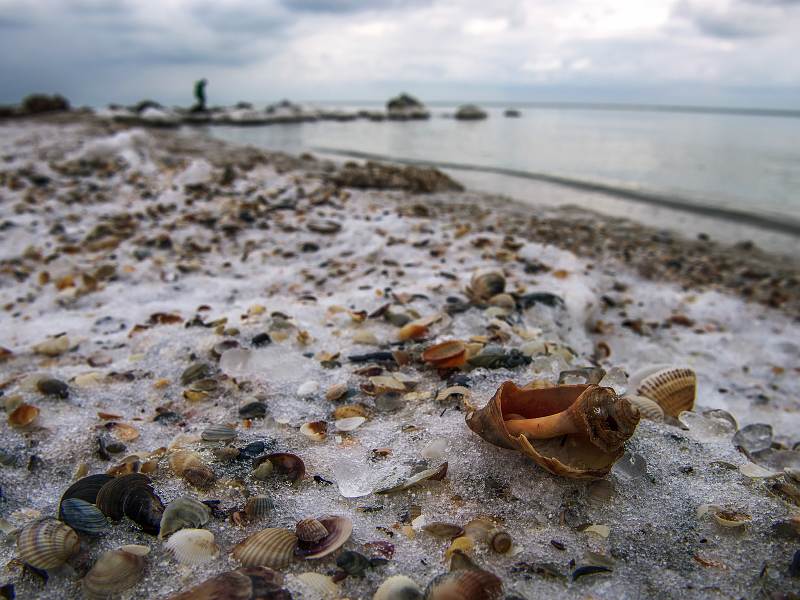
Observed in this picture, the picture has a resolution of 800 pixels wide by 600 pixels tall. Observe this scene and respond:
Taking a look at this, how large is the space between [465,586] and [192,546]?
2.59 ft

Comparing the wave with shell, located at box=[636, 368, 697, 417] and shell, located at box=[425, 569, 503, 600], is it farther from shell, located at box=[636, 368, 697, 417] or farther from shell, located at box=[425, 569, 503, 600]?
shell, located at box=[425, 569, 503, 600]

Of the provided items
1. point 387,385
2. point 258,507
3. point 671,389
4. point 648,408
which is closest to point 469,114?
point 671,389

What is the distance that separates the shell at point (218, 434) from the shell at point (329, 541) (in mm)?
674

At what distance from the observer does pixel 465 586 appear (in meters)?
1.32

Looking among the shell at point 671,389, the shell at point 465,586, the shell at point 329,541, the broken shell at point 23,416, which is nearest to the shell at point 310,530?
the shell at point 329,541

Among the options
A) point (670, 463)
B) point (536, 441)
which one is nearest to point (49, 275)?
point (536, 441)

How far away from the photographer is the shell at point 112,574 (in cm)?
133

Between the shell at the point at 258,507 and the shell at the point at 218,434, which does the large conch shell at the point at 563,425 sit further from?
the shell at the point at 218,434

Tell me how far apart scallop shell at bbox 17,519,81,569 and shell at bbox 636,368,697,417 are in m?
2.30

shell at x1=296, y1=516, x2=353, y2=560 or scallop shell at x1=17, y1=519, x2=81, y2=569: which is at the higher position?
scallop shell at x1=17, y1=519, x2=81, y2=569

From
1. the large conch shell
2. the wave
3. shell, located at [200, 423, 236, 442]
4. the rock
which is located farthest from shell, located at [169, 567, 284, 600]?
the rock

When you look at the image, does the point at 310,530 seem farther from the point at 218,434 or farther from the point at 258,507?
the point at 218,434

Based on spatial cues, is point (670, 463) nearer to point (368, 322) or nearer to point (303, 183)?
point (368, 322)

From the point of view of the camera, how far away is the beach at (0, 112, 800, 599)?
4.83ft
